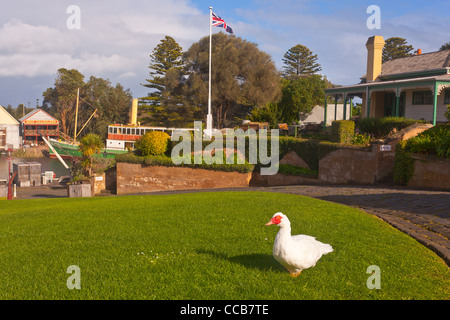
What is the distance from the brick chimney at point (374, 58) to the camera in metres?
27.5

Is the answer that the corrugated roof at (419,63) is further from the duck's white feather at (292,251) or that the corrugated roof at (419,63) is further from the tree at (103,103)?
the tree at (103,103)

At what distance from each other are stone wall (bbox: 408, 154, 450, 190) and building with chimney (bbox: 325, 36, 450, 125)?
7020 millimetres

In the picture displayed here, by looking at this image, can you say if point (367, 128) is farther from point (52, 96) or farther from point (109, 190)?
point (52, 96)

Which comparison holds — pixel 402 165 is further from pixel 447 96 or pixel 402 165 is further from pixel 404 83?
pixel 447 96

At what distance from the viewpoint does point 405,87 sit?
21734 millimetres

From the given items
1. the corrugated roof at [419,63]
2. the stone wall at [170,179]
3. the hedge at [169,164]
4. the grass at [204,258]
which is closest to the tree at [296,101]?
the corrugated roof at [419,63]

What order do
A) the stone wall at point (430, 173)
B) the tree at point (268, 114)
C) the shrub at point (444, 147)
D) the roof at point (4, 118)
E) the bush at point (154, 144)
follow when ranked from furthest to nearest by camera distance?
1. the roof at point (4, 118)
2. the tree at point (268, 114)
3. the bush at point (154, 144)
4. the shrub at point (444, 147)
5. the stone wall at point (430, 173)

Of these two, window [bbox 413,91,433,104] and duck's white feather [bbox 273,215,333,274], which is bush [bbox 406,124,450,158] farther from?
duck's white feather [bbox 273,215,333,274]

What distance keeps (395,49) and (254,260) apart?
6710 cm

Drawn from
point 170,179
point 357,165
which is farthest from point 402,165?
point 170,179

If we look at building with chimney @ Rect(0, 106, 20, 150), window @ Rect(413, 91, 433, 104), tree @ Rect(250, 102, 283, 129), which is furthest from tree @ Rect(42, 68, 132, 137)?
window @ Rect(413, 91, 433, 104)
